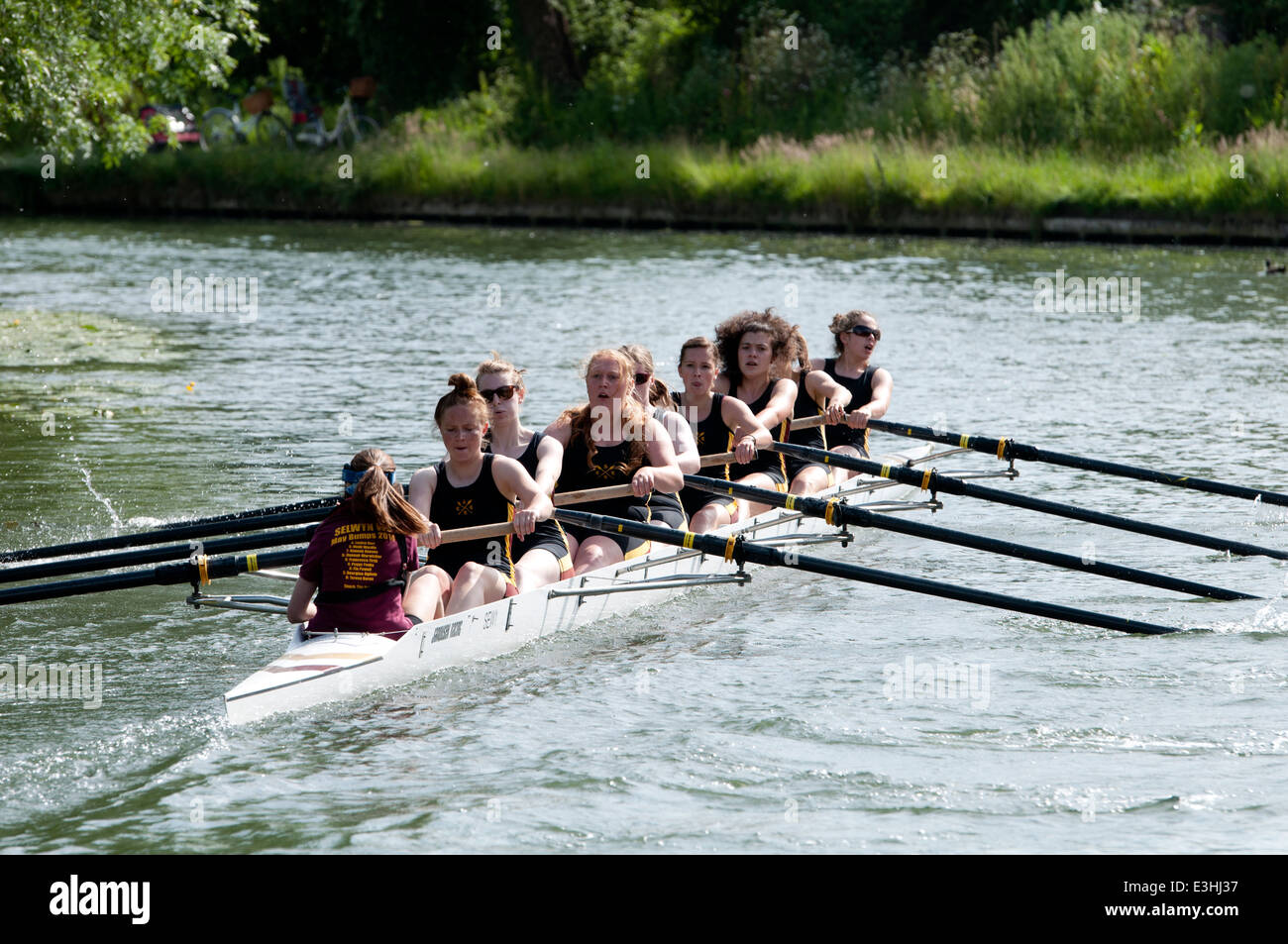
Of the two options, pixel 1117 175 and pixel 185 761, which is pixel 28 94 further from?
pixel 1117 175

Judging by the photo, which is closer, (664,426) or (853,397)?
(664,426)

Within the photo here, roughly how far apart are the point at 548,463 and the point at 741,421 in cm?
214

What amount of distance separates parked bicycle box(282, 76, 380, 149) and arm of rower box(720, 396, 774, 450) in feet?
85.3

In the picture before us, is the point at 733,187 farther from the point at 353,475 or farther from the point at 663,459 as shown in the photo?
the point at 353,475

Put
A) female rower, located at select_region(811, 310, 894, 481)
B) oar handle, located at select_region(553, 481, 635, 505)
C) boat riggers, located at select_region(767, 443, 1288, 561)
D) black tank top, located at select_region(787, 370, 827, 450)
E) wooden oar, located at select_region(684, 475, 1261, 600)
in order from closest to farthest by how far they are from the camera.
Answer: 1. wooden oar, located at select_region(684, 475, 1261, 600)
2. oar handle, located at select_region(553, 481, 635, 505)
3. boat riggers, located at select_region(767, 443, 1288, 561)
4. black tank top, located at select_region(787, 370, 827, 450)
5. female rower, located at select_region(811, 310, 894, 481)

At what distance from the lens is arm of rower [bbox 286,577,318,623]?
707 cm

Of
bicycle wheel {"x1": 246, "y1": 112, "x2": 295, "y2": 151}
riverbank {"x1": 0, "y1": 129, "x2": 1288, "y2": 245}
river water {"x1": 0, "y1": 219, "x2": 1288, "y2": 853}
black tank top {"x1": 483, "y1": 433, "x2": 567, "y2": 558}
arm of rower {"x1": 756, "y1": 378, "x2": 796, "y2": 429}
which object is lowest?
river water {"x1": 0, "y1": 219, "x2": 1288, "y2": 853}

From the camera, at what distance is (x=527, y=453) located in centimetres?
845

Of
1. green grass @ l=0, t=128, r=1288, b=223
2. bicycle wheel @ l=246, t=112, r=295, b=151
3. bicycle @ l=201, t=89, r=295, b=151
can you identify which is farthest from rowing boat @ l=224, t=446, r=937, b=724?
bicycle @ l=201, t=89, r=295, b=151

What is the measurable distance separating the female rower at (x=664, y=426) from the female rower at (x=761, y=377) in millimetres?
1221

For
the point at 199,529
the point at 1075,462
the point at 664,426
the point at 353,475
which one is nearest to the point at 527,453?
the point at 664,426

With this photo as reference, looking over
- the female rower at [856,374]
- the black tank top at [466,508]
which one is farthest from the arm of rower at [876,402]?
the black tank top at [466,508]

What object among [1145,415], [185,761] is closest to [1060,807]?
[185,761]

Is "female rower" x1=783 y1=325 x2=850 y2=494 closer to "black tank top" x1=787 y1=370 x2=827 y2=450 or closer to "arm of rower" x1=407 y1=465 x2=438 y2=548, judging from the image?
"black tank top" x1=787 y1=370 x2=827 y2=450
